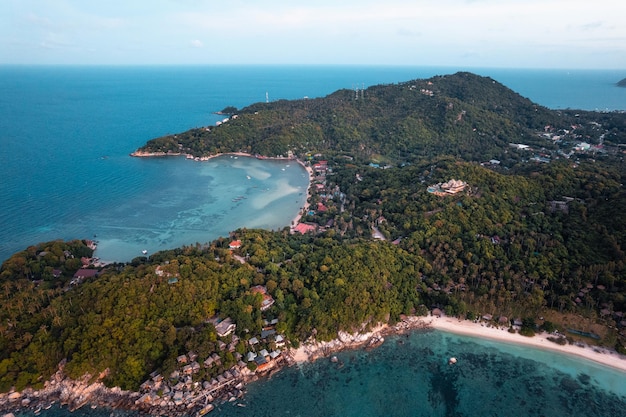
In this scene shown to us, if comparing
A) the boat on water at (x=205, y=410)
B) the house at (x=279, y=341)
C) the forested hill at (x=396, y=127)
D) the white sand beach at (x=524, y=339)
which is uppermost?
the forested hill at (x=396, y=127)

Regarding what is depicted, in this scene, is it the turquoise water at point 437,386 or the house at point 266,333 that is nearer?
the turquoise water at point 437,386

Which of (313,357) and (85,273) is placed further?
(85,273)

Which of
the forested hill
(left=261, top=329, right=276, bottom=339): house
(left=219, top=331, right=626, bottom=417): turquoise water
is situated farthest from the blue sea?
the forested hill

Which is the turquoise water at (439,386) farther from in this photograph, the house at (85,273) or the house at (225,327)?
the house at (85,273)

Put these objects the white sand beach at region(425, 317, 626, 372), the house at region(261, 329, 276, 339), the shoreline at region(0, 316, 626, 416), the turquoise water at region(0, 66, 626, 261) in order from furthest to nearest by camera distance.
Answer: the turquoise water at region(0, 66, 626, 261)
the house at region(261, 329, 276, 339)
the white sand beach at region(425, 317, 626, 372)
the shoreline at region(0, 316, 626, 416)

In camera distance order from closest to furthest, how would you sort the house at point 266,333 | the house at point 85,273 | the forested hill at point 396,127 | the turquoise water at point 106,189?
1. the house at point 266,333
2. the house at point 85,273
3. the turquoise water at point 106,189
4. the forested hill at point 396,127

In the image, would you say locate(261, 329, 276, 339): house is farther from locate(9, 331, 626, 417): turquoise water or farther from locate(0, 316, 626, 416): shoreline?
locate(9, 331, 626, 417): turquoise water

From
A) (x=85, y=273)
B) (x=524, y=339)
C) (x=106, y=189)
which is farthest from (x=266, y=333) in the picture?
(x=106, y=189)

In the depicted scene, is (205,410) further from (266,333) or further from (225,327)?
(266,333)

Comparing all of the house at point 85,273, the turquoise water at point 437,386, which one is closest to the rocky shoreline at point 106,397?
the turquoise water at point 437,386
